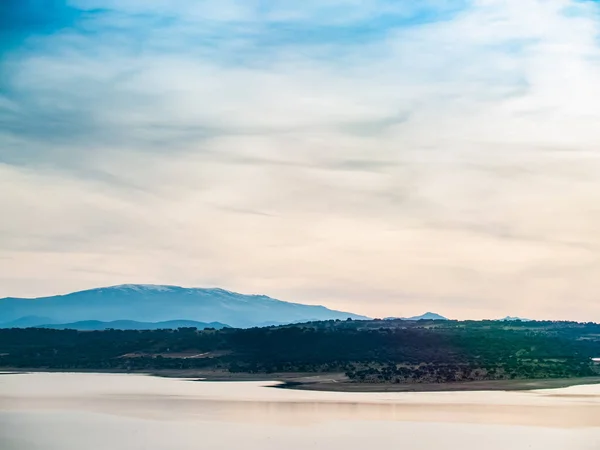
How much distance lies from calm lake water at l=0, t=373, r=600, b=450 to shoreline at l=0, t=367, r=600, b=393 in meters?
3.44

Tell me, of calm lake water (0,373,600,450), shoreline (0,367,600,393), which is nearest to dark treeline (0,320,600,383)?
shoreline (0,367,600,393)

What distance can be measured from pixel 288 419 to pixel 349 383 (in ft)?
90.1

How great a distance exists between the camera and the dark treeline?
8712 cm

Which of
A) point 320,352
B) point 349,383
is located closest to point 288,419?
point 349,383

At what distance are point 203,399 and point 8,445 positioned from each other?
2262 centimetres

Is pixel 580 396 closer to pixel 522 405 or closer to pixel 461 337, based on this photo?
pixel 522 405

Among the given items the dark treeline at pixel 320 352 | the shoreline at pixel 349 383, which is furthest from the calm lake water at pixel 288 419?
the dark treeline at pixel 320 352

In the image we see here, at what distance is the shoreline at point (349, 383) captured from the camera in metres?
70.7

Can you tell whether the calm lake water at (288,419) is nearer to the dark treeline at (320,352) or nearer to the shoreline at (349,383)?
the shoreline at (349,383)

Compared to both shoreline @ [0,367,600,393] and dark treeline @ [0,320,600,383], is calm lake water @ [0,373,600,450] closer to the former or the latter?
shoreline @ [0,367,600,393]

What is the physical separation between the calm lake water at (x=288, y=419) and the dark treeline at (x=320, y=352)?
17435 millimetres

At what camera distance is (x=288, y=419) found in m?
48.9

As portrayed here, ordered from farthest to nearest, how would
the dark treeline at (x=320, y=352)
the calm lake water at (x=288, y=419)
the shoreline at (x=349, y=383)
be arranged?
1. the dark treeline at (x=320, y=352)
2. the shoreline at (x=349, y=383)
3. the calm lake water at (x=288, y=419)

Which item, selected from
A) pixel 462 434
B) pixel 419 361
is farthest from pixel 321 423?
pixel 419 361
